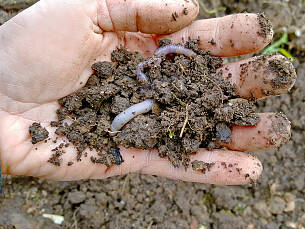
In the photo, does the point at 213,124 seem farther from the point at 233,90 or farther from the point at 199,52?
the point at 199,52

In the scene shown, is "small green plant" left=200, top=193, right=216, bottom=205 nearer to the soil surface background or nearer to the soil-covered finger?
the soil surface background

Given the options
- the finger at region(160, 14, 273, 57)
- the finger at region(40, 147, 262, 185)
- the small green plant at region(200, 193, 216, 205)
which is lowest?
the small green plant at region(200, 193, 216, 205)

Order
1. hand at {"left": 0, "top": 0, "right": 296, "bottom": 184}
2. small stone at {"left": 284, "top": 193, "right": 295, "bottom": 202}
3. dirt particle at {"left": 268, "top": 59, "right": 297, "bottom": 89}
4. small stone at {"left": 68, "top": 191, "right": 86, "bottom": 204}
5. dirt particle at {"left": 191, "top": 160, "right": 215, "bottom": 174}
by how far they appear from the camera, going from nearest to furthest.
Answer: dirt particle at {"left": 268, "top": 59, "right": 297, "bottom": 89}, hand at {"left": 0, "top": 0, "right": 296, "bottom": 184}, dirt particle at {"left": 191, "top": 160, "right": 215, "bottom": 174}, small stone at {"left": 68, "top": 191, "right": 86, "bottom": 204}, small stone at {"left": 284, "top": 193, "right": 295, "bottom": 202}

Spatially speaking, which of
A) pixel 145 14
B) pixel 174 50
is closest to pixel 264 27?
pixel 174 50

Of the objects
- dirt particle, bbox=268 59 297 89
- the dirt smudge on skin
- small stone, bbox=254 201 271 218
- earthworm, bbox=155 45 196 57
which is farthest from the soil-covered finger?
small stone, bbox=254 201 271 218

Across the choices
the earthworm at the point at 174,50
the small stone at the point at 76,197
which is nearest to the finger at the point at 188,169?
the small stone at the point at 76,197

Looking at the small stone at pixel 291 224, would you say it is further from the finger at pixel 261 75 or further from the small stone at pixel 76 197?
the small stone at pixel 76 197
